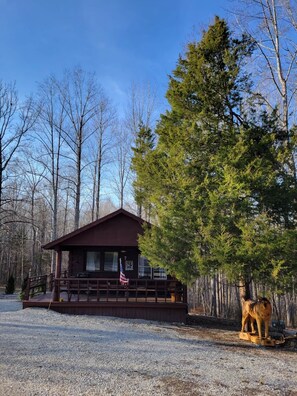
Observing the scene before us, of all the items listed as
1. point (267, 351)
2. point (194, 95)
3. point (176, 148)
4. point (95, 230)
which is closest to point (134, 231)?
point (95, 230)

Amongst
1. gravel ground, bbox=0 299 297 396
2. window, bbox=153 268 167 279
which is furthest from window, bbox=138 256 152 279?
gravel ground, bbox=0 299 297 396

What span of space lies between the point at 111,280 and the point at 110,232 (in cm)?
205

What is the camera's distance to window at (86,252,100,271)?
15.6 metres

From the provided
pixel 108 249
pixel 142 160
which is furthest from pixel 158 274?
pixel 142 160

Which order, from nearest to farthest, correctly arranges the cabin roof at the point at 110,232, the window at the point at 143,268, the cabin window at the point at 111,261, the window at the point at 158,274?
the cabin roof at the point at 110,232, the window at the point at 158,274, the window at the point at 143,268, the cabin window at the point at 111,261

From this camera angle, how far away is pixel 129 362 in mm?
6375

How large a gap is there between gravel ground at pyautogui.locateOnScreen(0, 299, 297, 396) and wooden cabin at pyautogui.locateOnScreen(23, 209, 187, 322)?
1.92 metres

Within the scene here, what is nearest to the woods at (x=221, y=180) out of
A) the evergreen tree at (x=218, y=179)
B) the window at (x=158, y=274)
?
the evergreen tree at (x=218, y=179)

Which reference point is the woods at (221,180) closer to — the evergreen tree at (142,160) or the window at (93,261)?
the evergreen tree at (142,160)

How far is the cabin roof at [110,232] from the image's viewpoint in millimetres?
14109

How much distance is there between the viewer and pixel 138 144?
13508mm

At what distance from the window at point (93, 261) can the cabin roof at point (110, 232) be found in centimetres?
166

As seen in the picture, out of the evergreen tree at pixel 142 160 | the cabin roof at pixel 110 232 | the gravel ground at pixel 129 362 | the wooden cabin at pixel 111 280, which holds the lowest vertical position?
the gravel ground at pixel 129 362

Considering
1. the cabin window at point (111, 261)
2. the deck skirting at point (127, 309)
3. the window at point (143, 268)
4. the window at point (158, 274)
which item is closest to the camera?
the deck skirting at point (127, 309)
